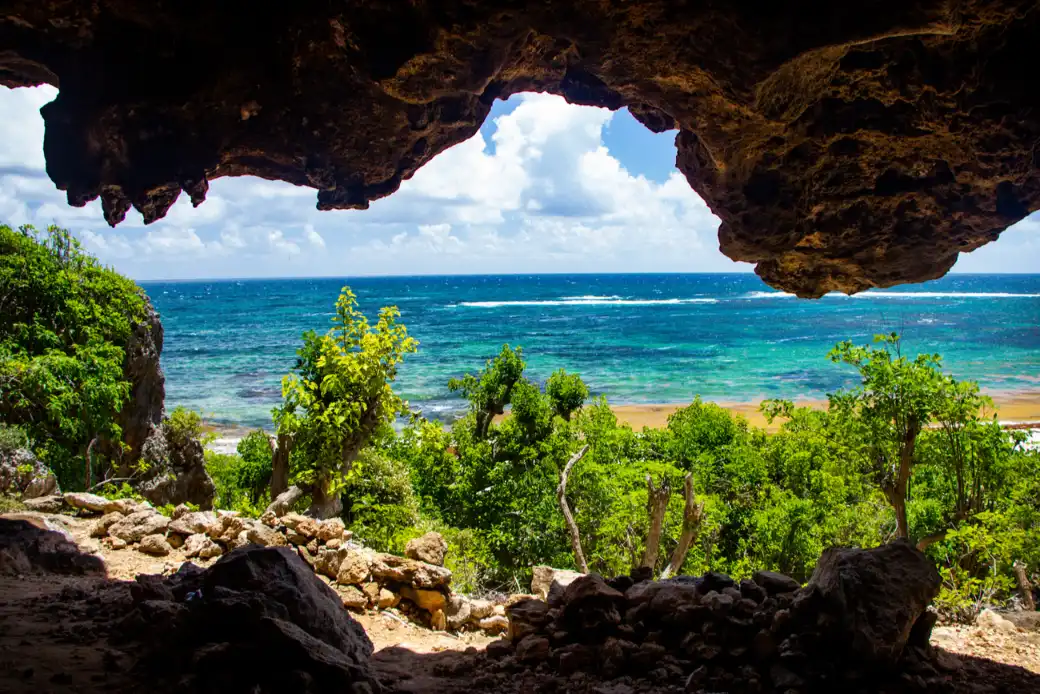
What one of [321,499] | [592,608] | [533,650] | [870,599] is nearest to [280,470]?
[321,499]

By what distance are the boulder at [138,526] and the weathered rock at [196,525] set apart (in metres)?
0.14

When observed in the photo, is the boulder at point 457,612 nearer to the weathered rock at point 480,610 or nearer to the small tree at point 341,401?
the weathered rock at point 480,610

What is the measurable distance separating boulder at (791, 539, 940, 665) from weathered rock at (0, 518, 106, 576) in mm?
6922

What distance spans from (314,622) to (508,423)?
57.8 ft

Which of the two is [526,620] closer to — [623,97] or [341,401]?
[623,97]

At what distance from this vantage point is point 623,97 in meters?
7.10

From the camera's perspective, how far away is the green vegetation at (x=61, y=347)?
12.0 m

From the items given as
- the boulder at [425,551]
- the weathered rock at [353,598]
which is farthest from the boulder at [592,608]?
the boulder at [425,551]

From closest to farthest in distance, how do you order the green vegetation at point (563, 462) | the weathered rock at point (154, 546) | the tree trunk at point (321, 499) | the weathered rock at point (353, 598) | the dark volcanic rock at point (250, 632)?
the dark volcanic rock at point (250, 632) → the weathered rock at point (353, 598) → the weathered rock at point (154, 546) → the green vegetation at point (563, 462) → the tree trunk at point (321, 499)

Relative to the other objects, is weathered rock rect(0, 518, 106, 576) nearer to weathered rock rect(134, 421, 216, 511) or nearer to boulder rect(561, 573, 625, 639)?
boulder rect(561, 573, 625, 639)

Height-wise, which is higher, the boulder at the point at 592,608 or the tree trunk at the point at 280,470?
the boulder at the point at 592,608

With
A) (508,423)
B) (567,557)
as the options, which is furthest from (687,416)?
(567,557)

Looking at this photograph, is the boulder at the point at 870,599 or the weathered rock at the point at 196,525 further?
the weathered rock at the point at 196,525

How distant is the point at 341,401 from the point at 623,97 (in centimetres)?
783
